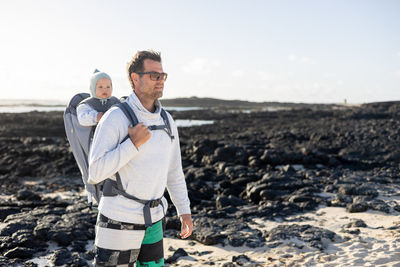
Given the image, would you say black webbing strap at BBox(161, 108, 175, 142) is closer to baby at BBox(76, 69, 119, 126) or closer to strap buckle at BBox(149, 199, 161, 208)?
strap buckle at BBox(149, 199, 161, 208)

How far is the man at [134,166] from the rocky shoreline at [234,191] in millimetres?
3314

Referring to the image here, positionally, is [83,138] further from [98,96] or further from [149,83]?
[149,83]

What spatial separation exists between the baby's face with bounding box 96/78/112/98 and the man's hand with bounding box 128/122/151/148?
1511 millimetres

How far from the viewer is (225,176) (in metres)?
11.5

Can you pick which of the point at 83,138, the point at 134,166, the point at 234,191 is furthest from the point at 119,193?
the point at 234,191

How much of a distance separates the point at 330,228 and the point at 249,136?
14.5 metres

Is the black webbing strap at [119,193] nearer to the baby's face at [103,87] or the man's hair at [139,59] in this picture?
the man's hair at [139,59]

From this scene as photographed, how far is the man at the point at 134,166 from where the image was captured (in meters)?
2.33

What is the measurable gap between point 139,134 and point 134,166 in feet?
0.87

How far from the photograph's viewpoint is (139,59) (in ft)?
8.32

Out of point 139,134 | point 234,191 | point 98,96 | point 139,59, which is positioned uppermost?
point 139,59

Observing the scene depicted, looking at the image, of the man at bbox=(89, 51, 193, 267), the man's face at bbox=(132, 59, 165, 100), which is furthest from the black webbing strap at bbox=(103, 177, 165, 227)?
the man's face at bbox=(132, 59, 165, 100)

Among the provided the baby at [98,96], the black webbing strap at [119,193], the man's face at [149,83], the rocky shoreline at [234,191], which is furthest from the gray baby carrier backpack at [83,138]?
the rocky shoreline at [234,191]

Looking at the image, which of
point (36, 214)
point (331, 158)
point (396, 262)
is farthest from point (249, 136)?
point (396, 262)
